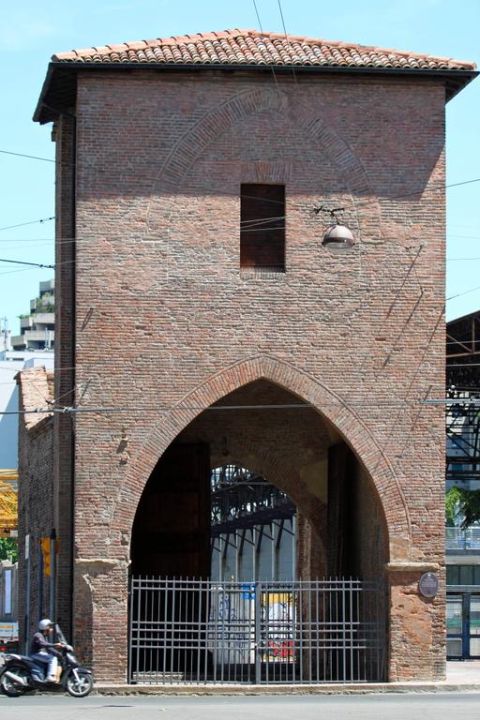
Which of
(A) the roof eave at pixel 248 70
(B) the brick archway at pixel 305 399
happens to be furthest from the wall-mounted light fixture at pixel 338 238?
(A) the roof eave at pixel 248 70

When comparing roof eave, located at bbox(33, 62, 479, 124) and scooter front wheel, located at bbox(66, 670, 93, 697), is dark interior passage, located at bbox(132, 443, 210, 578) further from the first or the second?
roof eave, located at bbox(33, 62, 479, 124)

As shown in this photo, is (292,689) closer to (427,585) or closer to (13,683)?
(427,585)

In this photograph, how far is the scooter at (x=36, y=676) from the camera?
87.0ft

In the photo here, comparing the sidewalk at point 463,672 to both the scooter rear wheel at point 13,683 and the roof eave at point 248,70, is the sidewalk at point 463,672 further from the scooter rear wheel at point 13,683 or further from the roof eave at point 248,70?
the roof eave at point 248,70

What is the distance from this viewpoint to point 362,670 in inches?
1179

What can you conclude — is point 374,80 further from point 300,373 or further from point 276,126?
point 300,373

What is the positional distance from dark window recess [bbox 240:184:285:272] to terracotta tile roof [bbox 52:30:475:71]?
83.3 inches

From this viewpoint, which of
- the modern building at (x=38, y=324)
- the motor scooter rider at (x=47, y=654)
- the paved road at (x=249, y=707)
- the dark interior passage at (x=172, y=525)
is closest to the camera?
the paved road at (x=249, y=707)

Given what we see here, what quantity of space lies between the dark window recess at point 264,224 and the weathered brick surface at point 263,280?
0.24 meters

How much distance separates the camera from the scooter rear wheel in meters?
26.7

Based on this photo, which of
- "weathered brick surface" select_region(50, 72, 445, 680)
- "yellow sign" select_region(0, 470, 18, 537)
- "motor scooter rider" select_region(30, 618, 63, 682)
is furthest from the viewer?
"yellow sign" select_region(0, 470, 18, 537)

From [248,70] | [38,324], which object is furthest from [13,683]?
[38,324]

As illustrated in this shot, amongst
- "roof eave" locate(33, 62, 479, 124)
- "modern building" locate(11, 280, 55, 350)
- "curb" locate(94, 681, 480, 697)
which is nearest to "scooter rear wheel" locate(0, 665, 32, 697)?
"curb" locate(94, 681, 480, 697)

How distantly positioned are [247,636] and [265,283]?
5986 mm
